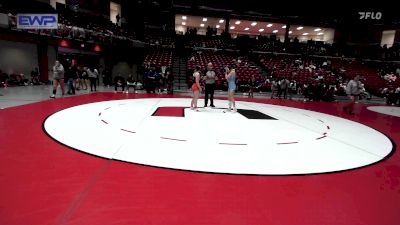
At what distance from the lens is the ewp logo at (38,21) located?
11469 millimetres

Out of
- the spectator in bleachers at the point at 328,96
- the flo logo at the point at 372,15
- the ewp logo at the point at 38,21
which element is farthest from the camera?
the flo logo at the point at 372,15

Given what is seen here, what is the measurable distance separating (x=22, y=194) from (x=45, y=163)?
833mm

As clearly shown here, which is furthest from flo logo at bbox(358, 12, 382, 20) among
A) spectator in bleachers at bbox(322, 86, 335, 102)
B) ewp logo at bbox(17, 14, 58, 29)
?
ewp logo at bbox(17, 14, 58, 29)

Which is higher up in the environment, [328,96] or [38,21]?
[38,21]

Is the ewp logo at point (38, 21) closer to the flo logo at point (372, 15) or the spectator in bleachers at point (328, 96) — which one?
the spectator in bleachers at point (328, 96)

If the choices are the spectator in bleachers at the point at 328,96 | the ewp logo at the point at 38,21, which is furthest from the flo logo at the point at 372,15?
the ewp logo at the point at 38,21

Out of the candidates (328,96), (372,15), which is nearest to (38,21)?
(328,96)

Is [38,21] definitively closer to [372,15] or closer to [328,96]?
[328,96]

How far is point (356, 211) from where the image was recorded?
2.37 m

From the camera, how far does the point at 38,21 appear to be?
39.3 ft

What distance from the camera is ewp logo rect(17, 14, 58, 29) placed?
11.5 metres

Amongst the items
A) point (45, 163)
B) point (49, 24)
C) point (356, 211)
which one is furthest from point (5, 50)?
point (356, 211)

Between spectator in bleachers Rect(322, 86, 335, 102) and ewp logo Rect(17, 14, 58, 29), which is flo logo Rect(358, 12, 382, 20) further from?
ewp logo Rect(17, 14, 58, 29)

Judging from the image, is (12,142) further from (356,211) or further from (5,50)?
(5,50)
